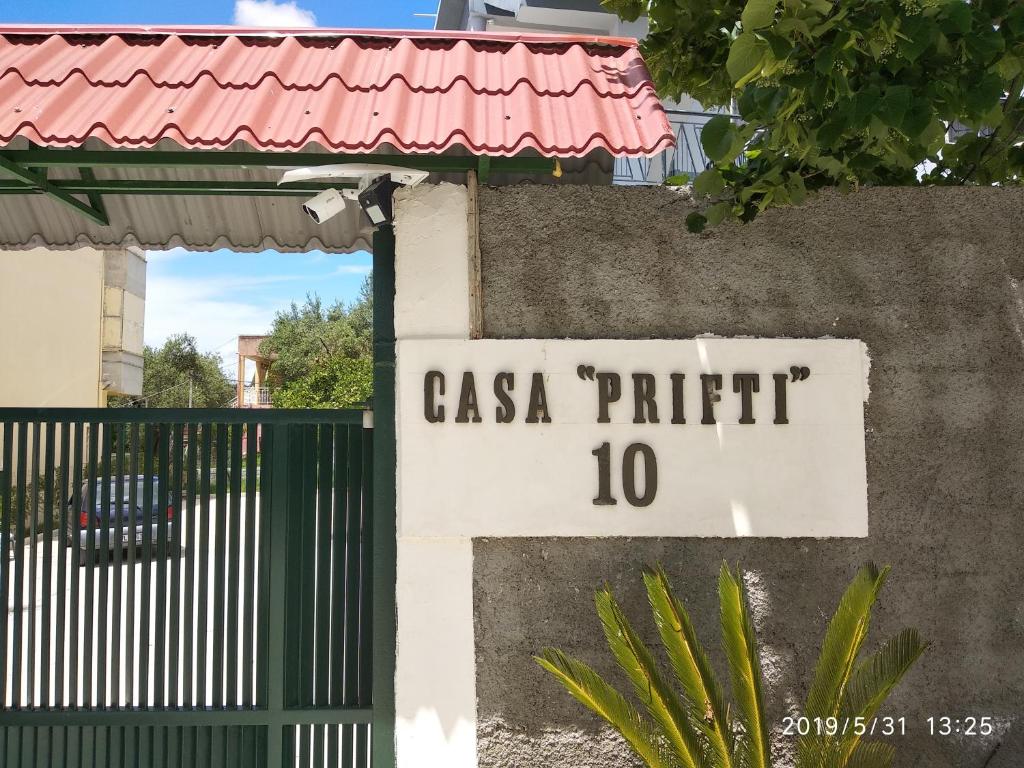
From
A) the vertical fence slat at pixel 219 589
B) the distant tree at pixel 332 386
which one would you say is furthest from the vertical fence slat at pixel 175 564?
the distant tree at pixel 332 386

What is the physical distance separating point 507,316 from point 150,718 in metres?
2.47

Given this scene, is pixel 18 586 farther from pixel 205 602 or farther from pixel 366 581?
pixel 366 581

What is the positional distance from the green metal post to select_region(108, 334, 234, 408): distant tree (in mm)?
40306

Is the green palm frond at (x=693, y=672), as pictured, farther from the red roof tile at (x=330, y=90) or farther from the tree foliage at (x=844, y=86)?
the red roof tile at (x=330, y=90)

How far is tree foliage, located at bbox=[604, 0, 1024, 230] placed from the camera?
2666mm

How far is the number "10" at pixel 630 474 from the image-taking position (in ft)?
10.9

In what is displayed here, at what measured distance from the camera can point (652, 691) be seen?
2.93 meters

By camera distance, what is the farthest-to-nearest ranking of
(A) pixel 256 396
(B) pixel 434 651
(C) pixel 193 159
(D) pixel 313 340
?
(A) pixel 256 396 < (D) pixel 313 340 < (B) pixel 434 651 < (C) pixel 193 159

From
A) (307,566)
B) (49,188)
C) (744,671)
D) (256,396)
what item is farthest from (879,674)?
(256,396)

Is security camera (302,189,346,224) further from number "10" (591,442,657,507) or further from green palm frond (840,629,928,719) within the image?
green palm frond (840,629,928,719)

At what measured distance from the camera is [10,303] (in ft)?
53.4

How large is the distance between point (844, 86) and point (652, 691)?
2366 millimetres

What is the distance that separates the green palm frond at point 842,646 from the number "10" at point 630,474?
0.88m

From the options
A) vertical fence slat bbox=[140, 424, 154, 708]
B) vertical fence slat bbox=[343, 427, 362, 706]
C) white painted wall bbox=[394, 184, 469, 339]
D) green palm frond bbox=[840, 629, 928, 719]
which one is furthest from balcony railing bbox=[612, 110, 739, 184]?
green palm frond bbox=[840, 629, 928, 719]
